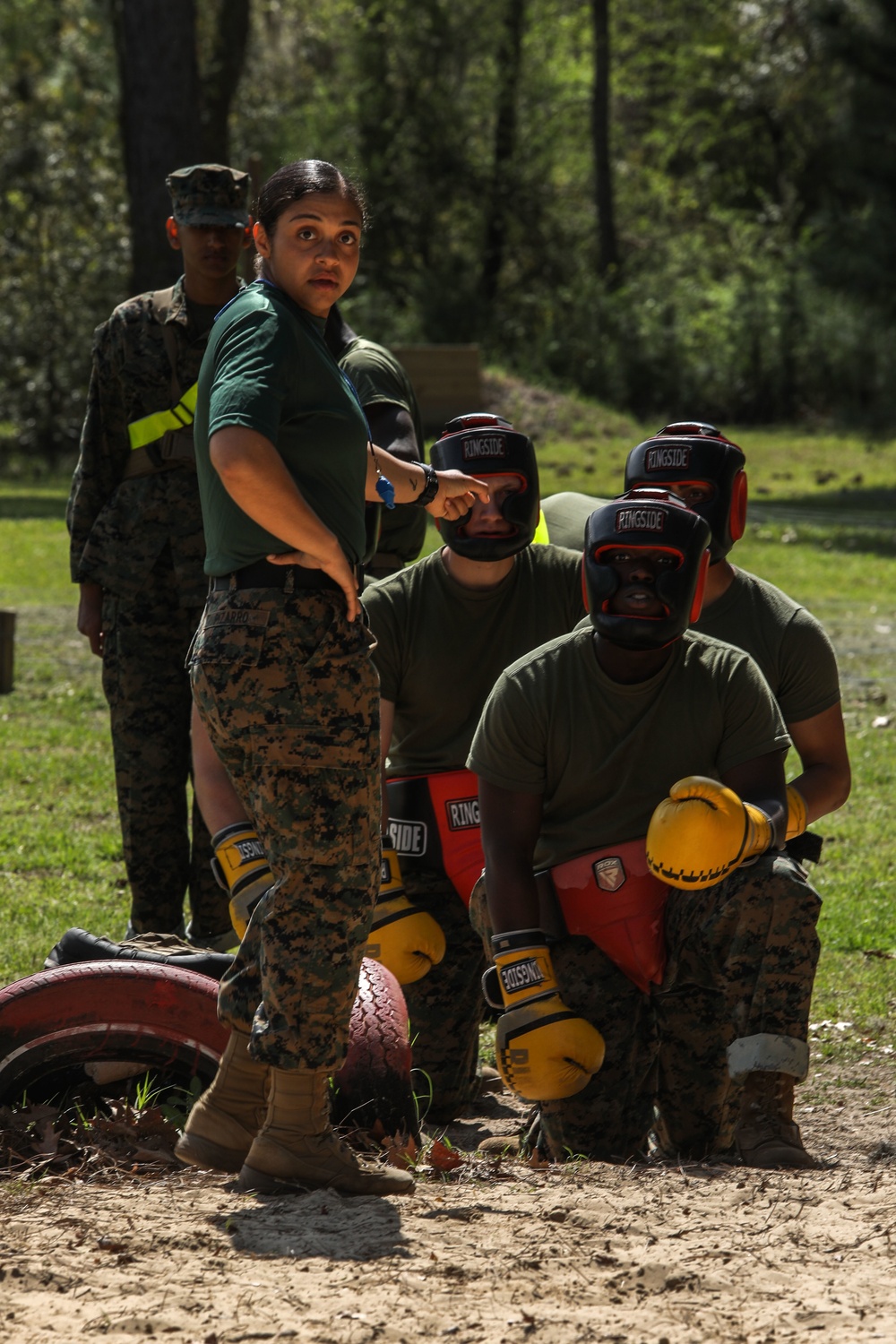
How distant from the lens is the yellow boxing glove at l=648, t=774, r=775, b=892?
3.55 m

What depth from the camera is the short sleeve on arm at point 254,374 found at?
3004 millimetres

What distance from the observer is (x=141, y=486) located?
505 centimetres

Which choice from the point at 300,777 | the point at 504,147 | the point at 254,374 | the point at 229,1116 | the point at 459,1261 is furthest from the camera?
the point at 504,147

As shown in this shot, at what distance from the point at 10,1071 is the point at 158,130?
1235 centimetres

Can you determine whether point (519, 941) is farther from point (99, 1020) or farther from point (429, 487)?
point (429, 487)

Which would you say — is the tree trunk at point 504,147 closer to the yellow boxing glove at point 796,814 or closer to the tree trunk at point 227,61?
the tree trunk at point 227,61

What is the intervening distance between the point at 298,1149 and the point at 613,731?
1278 millimetres

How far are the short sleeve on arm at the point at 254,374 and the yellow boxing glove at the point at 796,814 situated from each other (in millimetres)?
1747

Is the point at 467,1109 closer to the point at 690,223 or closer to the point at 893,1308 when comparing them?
the point at 893,1308

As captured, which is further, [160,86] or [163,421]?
[160,86]

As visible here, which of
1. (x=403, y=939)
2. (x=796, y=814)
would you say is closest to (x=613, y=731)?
(x=796, y=814)

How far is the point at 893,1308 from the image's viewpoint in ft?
8.68

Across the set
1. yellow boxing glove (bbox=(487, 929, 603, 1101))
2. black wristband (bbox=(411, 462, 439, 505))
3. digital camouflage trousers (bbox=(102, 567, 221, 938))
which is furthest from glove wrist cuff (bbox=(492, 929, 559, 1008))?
digital camouflage trousers (bbox=(102, 567, 221, 938))

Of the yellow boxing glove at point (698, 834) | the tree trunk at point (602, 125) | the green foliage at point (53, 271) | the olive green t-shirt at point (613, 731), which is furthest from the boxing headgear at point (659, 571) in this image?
the tree trunk at point (602, 125)
